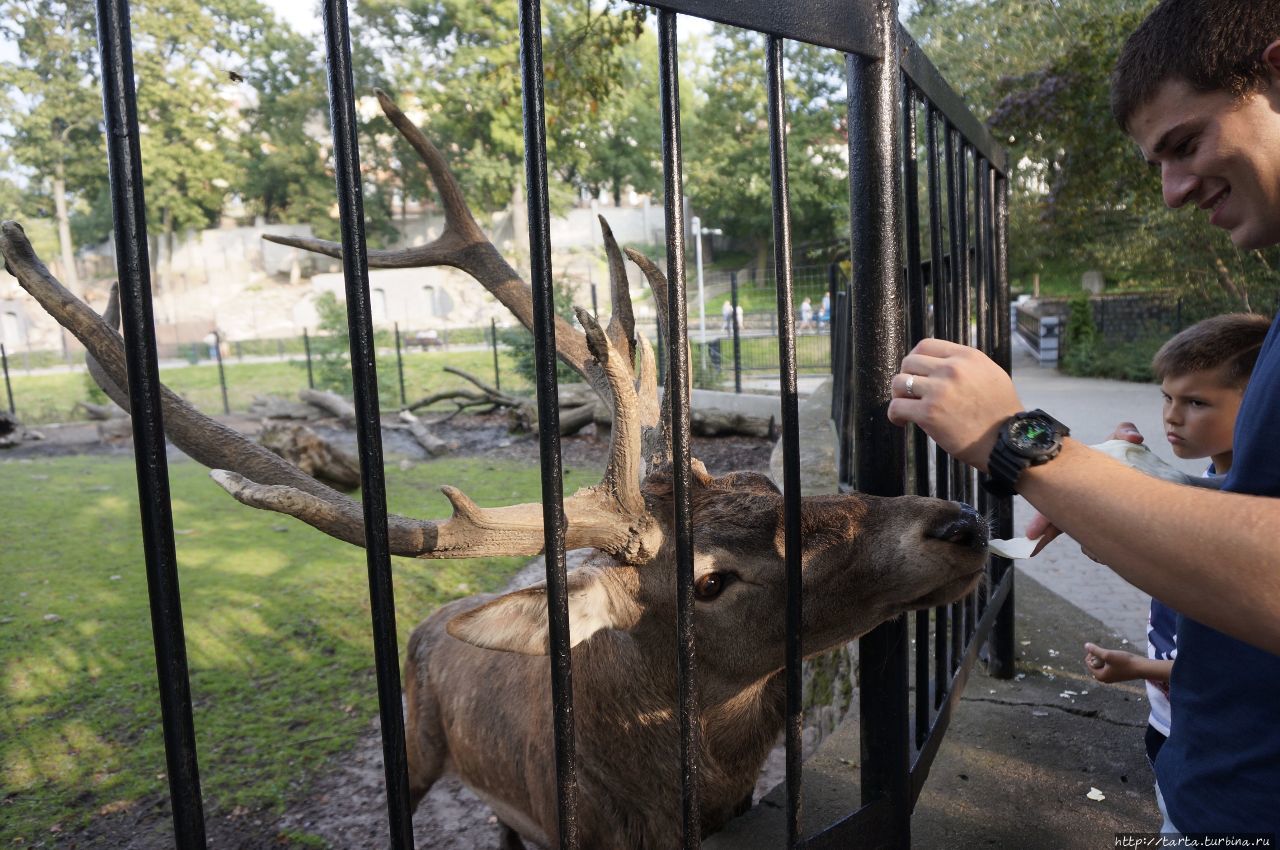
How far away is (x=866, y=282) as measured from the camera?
1728 millimetres

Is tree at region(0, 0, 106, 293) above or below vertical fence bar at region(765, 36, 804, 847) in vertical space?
above

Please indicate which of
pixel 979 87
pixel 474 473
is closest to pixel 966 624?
pixel 474 473

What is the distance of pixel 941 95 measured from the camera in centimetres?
229

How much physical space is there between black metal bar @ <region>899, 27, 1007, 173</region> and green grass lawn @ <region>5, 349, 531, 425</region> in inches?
646

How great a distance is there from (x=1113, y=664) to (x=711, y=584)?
3.66 feet

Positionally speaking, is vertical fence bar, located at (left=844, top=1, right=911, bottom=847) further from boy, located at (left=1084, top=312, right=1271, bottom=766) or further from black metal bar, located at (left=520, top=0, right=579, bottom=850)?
boy, located at (left=1084, top=312, right=1271, bottom=766)

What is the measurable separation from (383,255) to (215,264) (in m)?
52.9

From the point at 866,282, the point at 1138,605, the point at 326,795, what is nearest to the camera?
the point at 866,282

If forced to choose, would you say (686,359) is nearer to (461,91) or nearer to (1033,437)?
(1033,437)

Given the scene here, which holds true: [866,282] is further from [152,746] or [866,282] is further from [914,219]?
[152,746]

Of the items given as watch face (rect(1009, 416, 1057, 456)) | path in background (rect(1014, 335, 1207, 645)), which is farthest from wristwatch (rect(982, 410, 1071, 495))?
path in background (rect(1014, 335, 1207, 645))

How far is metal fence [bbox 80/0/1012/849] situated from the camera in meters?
1.02

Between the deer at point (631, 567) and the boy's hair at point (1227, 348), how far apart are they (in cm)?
92

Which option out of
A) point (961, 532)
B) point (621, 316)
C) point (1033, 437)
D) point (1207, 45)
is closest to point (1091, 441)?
point (621, 316)
